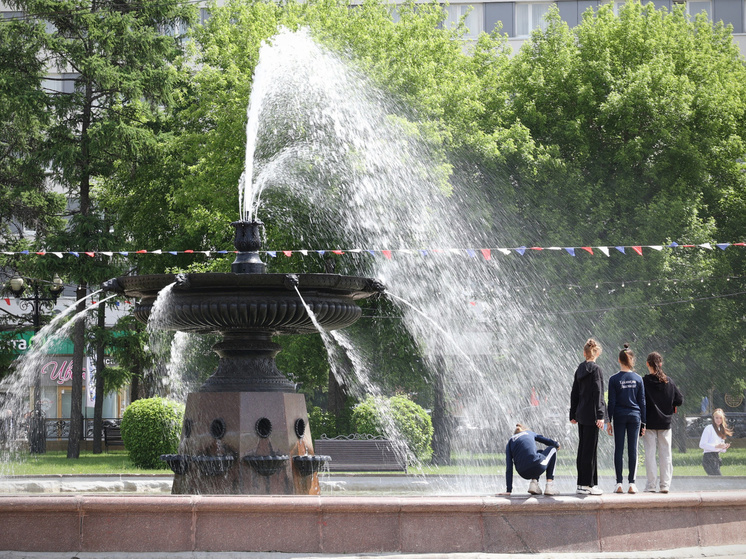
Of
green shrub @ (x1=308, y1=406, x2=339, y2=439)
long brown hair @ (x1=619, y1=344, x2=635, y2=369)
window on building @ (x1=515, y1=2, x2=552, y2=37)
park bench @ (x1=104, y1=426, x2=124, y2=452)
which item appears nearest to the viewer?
long brown hair @ (x1=619, y1=344, x2=635, y2=369)

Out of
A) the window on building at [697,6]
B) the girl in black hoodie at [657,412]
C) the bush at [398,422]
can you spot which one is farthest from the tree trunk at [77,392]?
the window on building at [697,6]

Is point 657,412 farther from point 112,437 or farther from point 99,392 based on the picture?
point 112,437

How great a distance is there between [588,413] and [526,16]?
38.9m

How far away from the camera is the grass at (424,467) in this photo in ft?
62.7

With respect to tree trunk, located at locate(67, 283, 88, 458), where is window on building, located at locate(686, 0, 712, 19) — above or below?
above

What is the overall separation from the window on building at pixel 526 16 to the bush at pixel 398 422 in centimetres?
2737

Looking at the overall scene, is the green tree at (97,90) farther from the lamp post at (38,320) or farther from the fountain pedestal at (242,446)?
the fountain pedestal at (242,446)

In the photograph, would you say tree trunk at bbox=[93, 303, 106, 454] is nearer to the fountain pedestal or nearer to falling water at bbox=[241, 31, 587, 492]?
falling water at bbox=[241, 31, 587, 492]

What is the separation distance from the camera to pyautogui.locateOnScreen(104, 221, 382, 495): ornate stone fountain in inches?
361

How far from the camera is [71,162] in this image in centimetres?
2692

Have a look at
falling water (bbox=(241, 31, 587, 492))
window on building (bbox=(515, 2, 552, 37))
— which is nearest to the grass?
falling water (bbox=(241, 31, 587, 492))

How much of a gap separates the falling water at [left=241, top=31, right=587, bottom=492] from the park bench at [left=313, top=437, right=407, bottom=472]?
3.07 meters

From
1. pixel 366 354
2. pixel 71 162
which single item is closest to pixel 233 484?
pixel 366 354

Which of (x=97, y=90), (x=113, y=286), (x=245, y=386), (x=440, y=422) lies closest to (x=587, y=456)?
(x=245, y=386)
